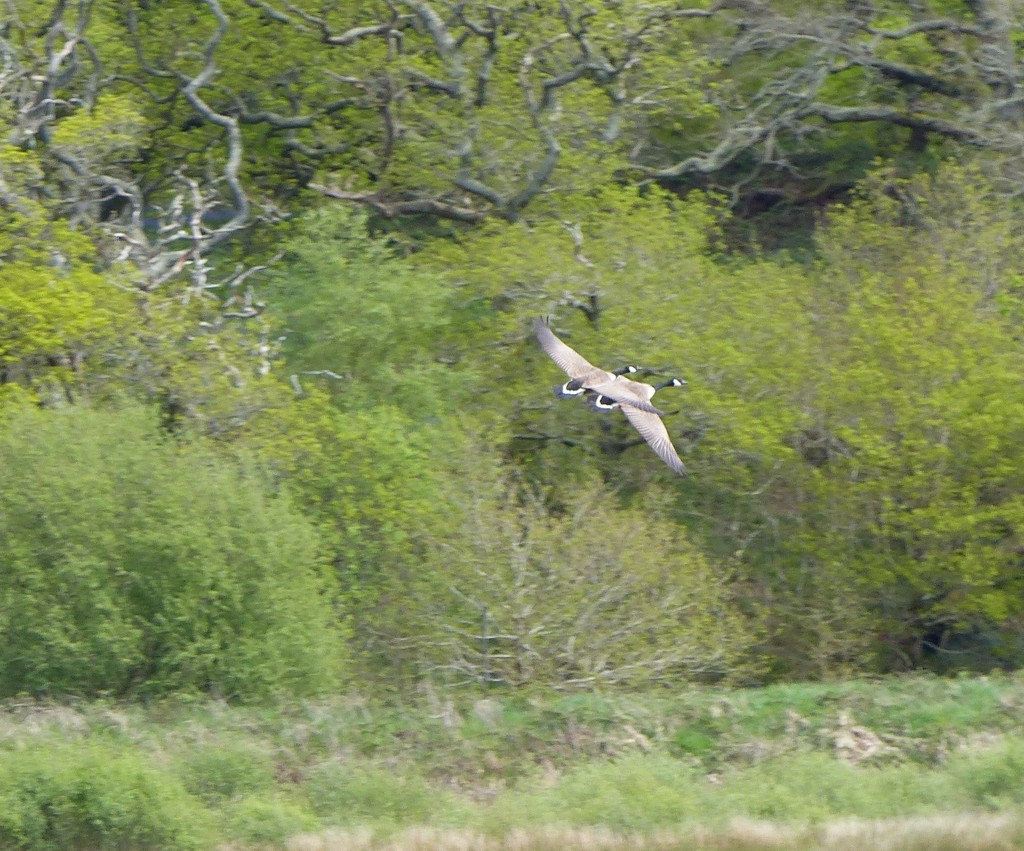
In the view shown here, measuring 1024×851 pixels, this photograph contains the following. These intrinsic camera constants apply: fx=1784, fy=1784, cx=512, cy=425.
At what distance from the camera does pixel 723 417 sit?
23625mm

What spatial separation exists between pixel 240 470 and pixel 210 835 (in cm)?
632

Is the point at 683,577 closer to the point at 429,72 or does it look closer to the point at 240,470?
the point at 240,470

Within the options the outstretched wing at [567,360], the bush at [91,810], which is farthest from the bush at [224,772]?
the outstretched wing at [567,360]

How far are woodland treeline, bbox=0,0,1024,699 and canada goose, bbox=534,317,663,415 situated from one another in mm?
2630

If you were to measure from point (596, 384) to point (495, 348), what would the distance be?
855 cm

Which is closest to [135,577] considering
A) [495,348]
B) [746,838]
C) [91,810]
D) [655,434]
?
[91,810]

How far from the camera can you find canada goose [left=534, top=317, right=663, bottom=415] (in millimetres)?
16859

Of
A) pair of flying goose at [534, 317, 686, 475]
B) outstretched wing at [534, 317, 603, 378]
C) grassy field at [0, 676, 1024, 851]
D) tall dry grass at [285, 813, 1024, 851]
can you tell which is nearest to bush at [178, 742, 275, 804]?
grassy field at [0, 676, 1024, 851]

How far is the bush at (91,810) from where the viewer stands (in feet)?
46.5

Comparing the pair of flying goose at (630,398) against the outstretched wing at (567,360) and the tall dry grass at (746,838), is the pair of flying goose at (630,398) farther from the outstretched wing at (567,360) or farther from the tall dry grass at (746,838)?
the tall dry grass at (746,838)

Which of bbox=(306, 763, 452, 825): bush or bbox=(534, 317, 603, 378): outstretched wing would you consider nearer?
bbox=(306, 763, 452, 825): bush

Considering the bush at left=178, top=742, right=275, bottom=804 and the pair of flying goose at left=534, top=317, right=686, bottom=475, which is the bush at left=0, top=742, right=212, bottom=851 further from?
the pair of flying goose at left=534, top=317, right=686, bottom=475

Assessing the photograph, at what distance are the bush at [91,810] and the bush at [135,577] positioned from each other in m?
2.95

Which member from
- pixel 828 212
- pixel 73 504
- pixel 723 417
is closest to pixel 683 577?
pixel 723 417
